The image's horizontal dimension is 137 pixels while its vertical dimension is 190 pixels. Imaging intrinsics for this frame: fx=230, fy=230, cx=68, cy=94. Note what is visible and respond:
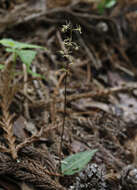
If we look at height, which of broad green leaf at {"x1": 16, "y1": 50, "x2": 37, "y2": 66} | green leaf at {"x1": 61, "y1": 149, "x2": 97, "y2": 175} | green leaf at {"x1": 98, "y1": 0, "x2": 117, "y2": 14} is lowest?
green leaf at {"x1": 61, "y1": 149, "x2": 97, "y2": 175}

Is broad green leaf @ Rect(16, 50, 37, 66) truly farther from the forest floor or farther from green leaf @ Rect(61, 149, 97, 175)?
green leaf @ Rect(61, 149, 97, 175)

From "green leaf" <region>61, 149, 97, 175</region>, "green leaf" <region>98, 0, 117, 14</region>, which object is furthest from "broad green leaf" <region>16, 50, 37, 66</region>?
"green leaf" <region>98, 0, 117, 14</region>

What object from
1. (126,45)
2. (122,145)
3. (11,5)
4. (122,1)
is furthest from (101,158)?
(122,1)

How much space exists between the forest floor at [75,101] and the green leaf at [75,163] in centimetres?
4

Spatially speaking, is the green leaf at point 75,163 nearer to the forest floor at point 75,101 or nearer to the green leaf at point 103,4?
the forest floor at point 75,101

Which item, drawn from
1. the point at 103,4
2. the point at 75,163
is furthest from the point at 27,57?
the point at 103,4

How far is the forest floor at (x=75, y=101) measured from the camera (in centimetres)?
130

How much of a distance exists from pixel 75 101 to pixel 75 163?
3.64ft

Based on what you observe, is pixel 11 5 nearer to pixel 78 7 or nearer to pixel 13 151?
pixel 78 7

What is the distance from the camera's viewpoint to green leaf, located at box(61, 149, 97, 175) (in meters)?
1.35

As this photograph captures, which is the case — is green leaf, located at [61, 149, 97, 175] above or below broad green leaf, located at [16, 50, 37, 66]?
below

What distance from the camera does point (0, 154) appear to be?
1.31 metres

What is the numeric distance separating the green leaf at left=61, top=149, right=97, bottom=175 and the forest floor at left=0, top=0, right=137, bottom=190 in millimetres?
37

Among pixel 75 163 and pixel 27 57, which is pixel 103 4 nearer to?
pixel 27 57
